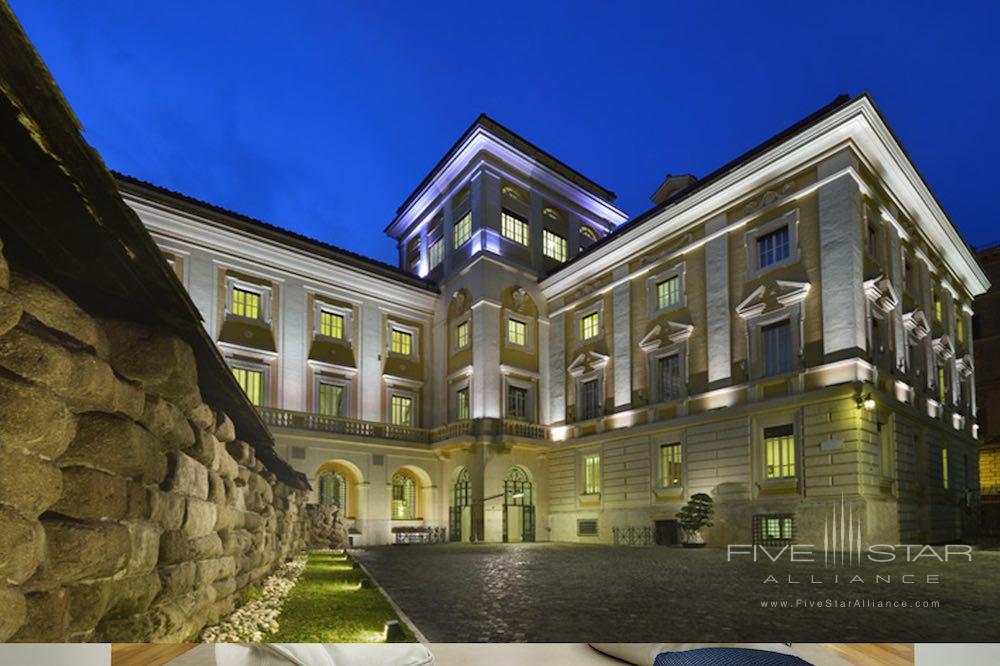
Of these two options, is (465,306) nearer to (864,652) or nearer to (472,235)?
(472,235)

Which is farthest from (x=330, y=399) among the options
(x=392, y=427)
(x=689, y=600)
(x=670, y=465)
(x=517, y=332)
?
(x=689, y=600)

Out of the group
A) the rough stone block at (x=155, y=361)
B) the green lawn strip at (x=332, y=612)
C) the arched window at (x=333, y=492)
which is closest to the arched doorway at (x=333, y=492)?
the arched window at (x=333, y=492)

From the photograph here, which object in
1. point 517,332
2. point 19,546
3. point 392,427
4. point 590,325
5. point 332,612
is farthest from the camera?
point 517,332

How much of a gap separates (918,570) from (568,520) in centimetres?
214

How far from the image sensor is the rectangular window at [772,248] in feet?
14.5

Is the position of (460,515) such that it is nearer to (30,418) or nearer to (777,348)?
(777,348)

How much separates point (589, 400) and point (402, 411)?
130 cm

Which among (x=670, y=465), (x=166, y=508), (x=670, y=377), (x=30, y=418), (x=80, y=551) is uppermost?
(x=670, y=377)

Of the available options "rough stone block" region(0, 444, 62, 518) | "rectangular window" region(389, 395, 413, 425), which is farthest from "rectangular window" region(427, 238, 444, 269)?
"rough stone block" region(0, 444, 62, 518)

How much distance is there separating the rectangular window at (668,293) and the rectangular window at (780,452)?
114 cm

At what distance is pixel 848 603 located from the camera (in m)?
4.13

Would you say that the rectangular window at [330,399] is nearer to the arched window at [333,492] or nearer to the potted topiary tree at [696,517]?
the arched window at [333,492]

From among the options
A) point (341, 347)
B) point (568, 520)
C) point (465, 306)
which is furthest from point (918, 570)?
point (341, 347)

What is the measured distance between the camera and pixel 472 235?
4.93 metres
